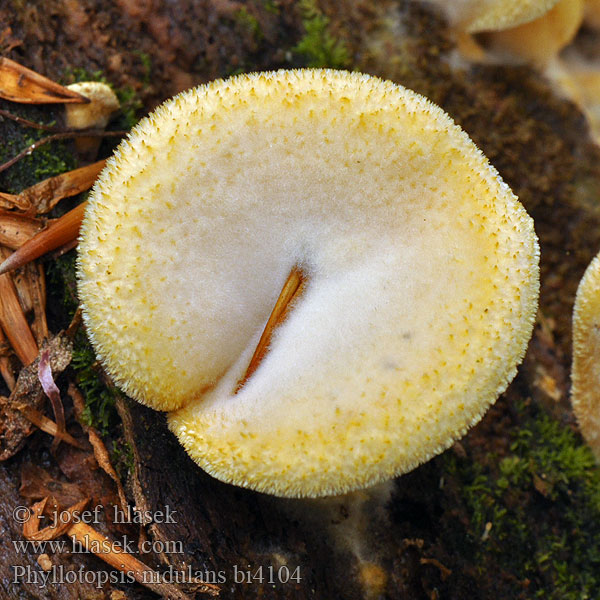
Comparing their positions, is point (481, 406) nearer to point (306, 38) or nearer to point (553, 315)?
point (553, 315)

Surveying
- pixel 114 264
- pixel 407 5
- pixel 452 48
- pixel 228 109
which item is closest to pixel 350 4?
pixel 407 5

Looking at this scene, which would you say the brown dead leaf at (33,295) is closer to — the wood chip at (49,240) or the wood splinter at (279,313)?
the wood chip at (49,240)

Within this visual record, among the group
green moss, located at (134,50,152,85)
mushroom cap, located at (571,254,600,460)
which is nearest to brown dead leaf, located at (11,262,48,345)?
green moss, located at (134,50,152,85)

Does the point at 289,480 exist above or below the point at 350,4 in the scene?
below

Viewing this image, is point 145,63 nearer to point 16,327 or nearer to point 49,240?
point 49,240

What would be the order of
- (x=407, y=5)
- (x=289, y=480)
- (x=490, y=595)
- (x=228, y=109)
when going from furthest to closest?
(x=407, y=5) < (x=490, y=595) < (x=228, y=109) < (x=289, y=480)

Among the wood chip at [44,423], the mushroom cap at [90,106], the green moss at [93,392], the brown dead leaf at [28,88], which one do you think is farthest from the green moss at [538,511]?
the brown dead leaf at [28,88]

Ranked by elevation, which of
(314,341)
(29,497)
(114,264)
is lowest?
(29,497)
